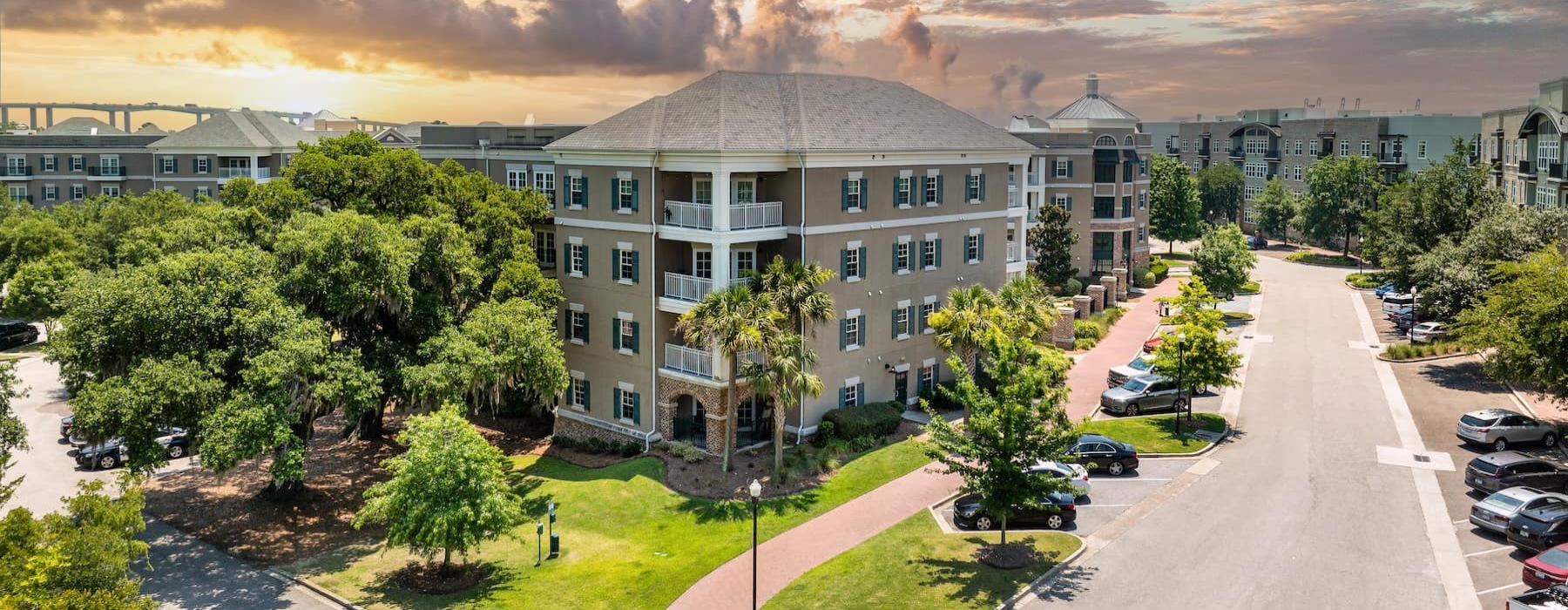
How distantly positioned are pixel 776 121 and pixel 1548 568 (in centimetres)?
2976

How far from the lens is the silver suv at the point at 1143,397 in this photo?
4681 centimetres

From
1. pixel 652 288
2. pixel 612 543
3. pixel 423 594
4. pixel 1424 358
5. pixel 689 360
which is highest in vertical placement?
pixel 652 288

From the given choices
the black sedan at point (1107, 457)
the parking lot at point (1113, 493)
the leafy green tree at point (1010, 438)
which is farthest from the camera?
the black sedan at point (1107, 457)

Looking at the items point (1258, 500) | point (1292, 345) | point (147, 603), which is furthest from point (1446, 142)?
point (147, 603)

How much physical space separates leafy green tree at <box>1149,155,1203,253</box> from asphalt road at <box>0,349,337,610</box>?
281 ft

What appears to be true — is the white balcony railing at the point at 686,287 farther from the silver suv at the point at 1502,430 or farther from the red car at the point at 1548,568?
the silver suv at the point at 1502,430

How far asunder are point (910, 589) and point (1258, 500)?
14.2m

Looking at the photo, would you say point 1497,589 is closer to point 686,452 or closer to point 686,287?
point 686,452

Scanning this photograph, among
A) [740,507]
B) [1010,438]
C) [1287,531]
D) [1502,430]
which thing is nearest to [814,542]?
[740,507]

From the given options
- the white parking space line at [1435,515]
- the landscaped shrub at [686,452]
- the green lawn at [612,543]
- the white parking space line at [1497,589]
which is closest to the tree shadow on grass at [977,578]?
the green lawn at [612,543]

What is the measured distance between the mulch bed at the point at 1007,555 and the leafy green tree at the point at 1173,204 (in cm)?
7598

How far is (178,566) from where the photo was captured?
3344 centimetres

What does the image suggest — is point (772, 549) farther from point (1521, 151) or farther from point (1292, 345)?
point (1521, 151)

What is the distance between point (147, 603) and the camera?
921 inches
